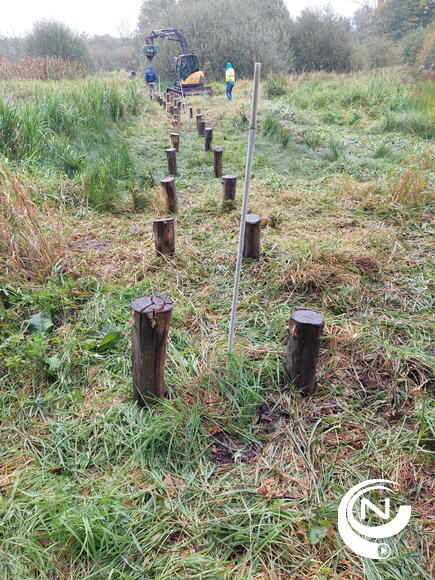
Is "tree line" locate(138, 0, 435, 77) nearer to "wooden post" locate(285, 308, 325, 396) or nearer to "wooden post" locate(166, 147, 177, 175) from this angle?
"wooden post" locate(166, 147, 177, 175)

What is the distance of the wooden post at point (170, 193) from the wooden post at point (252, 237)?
3.80 ft

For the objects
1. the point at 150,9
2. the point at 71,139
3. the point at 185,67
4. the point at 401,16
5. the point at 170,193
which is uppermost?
the point at 150,9

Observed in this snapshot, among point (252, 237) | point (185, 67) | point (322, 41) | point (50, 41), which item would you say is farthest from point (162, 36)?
point (252, 237)

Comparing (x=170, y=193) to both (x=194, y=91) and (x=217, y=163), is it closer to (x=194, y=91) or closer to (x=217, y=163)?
(x=217, y=163)

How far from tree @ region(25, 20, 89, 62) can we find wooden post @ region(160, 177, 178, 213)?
24725mm

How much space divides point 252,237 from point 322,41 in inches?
1042

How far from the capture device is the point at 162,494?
4.78ft

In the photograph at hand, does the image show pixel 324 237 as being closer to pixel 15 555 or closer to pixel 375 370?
pixel 375 370

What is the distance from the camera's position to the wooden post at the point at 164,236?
117 inches

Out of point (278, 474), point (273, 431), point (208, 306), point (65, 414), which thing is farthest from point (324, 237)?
point (65, 414)

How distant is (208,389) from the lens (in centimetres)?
187

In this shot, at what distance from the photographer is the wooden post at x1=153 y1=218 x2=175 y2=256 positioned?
9.74 feet

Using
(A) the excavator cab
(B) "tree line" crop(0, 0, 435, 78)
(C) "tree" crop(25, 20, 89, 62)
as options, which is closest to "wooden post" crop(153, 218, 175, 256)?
(A) the excavator cab

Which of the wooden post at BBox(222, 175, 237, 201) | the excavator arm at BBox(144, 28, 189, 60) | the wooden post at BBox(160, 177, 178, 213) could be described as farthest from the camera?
the excavator arm at BBox(144, 28, 189, 60)
